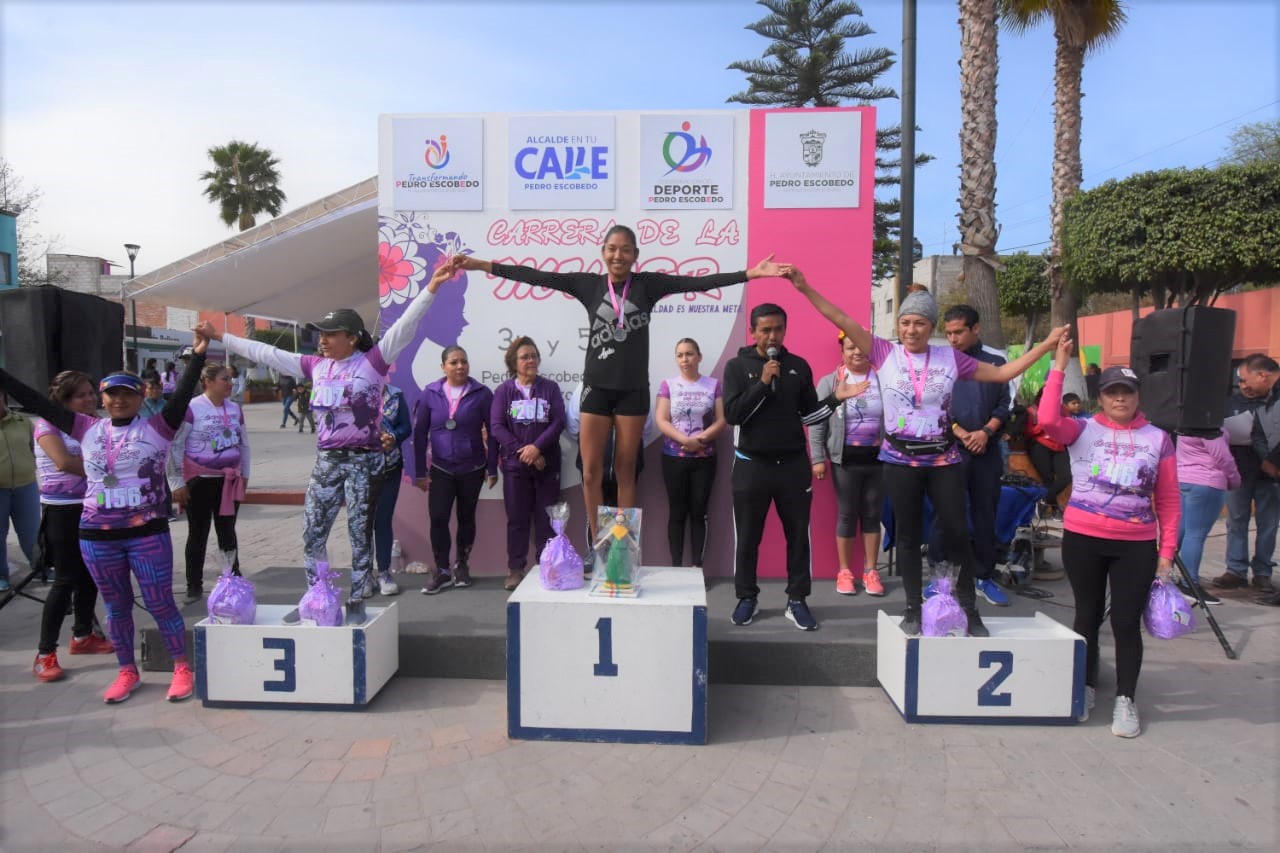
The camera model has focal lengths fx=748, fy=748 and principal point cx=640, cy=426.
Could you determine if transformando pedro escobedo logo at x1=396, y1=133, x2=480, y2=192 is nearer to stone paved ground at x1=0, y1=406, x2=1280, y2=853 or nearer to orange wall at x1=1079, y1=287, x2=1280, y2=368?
stone paved ground at x1=0, y1=406, x2=1280, y2=853

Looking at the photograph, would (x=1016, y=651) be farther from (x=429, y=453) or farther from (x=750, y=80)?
(x=750, y=80)

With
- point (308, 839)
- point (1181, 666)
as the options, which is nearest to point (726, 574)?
point (1181, 666)

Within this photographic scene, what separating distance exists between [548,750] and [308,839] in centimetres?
99

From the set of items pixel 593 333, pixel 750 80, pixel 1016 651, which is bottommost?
pixel 1016 651

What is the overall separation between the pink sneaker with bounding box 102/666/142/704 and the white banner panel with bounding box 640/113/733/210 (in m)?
4.11

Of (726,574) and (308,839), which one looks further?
(726,574)

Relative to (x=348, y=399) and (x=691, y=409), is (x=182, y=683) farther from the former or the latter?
(x=691, y=409)

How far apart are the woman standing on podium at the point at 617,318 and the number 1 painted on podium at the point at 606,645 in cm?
126

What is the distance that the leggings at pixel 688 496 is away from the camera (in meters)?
4.71

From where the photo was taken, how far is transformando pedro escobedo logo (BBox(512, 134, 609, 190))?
5199mm

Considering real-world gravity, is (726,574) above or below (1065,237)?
below

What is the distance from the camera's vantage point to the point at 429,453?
5.15m

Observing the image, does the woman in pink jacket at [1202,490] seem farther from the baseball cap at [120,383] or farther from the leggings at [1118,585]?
the baseball cap at [120,383]

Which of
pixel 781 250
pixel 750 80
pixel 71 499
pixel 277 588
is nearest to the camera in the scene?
pixel 71 499
